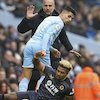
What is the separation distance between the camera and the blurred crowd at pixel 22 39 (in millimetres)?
15535

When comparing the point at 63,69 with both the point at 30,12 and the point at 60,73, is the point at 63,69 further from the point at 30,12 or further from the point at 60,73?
the point at 30,12

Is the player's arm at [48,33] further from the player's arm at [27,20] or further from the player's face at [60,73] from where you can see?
the player's arm at [27,20]

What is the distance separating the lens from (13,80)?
15.3 meters

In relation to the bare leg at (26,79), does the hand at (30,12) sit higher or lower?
higher

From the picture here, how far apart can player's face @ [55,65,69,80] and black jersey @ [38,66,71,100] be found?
105mm

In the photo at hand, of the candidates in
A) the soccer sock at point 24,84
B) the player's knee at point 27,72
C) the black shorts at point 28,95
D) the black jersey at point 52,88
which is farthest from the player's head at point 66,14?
the black shorts at point 28,95

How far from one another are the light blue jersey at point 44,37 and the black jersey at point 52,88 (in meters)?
0.33

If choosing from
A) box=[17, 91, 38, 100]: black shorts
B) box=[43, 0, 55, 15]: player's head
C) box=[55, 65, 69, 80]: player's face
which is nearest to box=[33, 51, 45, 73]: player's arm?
box=[55, 65, 69, 80]: player's face

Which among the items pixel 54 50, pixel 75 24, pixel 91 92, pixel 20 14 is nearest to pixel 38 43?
pixel 54 50

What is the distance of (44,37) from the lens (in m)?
11.3

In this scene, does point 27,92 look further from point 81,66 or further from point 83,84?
point 81,66

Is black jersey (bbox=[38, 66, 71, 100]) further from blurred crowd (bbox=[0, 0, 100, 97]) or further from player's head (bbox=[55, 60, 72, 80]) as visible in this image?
blurred crowd (bbox=[0, 0, 100, 97])

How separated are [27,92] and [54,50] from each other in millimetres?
790

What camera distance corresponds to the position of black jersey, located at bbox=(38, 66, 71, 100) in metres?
11.4
